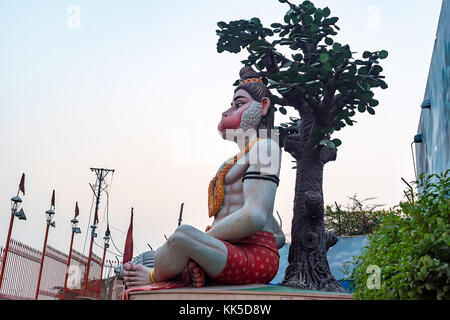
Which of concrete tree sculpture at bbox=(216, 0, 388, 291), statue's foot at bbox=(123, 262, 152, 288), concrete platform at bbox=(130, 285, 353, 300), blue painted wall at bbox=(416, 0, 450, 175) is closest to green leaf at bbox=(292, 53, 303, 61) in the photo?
concrete tree sculpture at bbox=(216, 0, 388, 291)

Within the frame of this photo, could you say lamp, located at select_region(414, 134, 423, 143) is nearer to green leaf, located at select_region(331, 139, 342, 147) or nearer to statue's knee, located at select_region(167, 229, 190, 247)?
green leaf, located at select_region(331, 139, 342, 147)

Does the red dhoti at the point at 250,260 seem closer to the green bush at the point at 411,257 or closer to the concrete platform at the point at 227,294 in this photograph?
the concrete platform at the point at 227,294

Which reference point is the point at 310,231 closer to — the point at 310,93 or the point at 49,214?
the point at 310,93

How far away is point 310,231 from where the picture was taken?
4.81 meters

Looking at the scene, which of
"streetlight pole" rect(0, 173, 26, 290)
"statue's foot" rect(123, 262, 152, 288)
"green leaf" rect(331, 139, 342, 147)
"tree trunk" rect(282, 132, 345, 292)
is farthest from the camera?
"streetlight pole" rect(0, 173, 26, 290)

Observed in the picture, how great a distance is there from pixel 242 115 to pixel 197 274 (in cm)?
161

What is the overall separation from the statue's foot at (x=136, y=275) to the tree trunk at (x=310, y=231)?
1.56 metres

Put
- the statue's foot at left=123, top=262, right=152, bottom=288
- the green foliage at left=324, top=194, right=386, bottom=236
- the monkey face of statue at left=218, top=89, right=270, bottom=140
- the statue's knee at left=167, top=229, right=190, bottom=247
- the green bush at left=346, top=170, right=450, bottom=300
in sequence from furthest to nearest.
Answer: the green foliage at left=324, top=194, right=386, bottom=236
the monkey face of statue at left=218, top=89, right=270, bottom=140
the statue's foot at left=123, top=262, right=152, bottom=288
the statue's knee at left=167, top=229, right=190, bottom=247
the green bush at left=346, top=170, right=450, bottom=300

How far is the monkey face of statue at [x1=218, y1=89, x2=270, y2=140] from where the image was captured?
435 cm

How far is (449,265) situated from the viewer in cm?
190

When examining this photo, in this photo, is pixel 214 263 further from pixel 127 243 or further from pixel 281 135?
pixel 281 135

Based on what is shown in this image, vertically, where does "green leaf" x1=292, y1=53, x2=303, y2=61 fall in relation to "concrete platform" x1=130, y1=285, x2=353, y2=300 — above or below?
above
